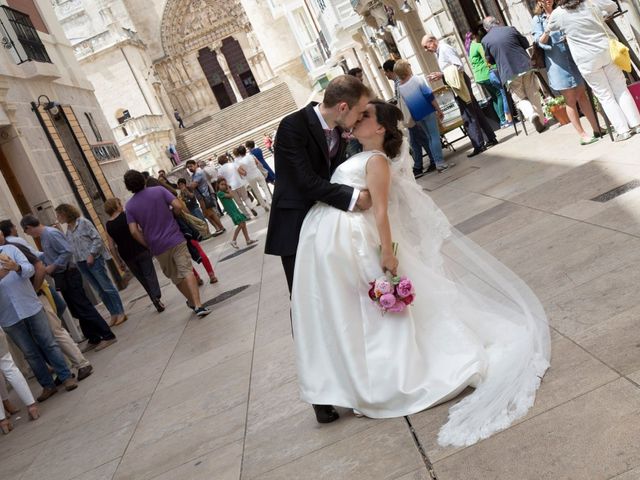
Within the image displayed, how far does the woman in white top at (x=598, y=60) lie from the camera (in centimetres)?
849

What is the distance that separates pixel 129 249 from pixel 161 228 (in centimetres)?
199

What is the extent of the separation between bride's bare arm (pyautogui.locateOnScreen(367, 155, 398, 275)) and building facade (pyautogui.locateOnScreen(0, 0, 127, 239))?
9691mm

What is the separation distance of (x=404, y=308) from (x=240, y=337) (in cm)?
383

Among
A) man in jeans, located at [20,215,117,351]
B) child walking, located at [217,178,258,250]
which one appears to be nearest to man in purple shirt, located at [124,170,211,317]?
man in jeans, located at [20,215,117,351]

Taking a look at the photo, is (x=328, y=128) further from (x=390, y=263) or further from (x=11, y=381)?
(x=11, y=381)

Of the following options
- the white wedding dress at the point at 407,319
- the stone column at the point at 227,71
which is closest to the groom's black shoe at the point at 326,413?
the white wedding dress at the point at 407,319

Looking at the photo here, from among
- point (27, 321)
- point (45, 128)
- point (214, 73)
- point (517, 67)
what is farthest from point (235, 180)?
point (214, 73)

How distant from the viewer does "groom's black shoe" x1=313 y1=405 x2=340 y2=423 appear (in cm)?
443

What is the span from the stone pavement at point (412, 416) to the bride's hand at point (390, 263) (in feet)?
2.48

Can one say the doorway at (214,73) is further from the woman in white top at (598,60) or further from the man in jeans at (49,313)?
the woman in white top at (598,60)

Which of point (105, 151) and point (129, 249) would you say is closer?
point (129, 249)

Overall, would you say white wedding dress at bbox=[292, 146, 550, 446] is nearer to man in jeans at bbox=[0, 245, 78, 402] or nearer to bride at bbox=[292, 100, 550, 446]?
bride at bbox=[292, 100, 550, 446]

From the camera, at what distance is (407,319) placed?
4188 mm

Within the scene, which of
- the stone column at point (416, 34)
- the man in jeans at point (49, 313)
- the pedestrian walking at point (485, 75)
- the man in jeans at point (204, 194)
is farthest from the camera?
the stone column at point (416, 34)
